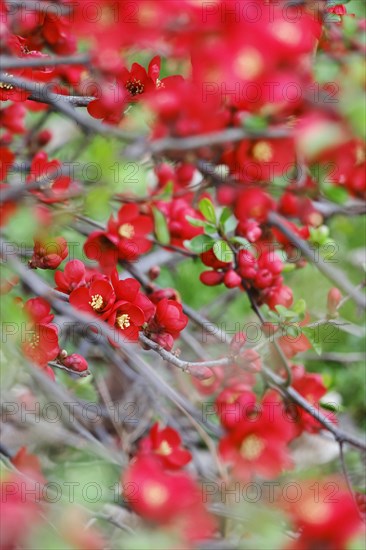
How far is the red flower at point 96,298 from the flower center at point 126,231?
21 centimetres

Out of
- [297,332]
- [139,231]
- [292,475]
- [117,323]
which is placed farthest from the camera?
[292,475]

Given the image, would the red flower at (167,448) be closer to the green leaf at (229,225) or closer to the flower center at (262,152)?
the green leaf at (229,225)

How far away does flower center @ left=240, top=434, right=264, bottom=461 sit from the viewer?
127 cm

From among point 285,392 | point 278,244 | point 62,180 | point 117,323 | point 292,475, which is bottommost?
point 292,475

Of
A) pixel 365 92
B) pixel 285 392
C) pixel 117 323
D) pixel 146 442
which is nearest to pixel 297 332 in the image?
pixel 285 392

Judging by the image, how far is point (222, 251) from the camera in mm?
1112

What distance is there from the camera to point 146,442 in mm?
1325

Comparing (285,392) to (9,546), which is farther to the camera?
(285,392)

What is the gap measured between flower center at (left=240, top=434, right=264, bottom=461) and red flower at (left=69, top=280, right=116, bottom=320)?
448 mm

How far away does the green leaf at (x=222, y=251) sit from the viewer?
3.63 ft

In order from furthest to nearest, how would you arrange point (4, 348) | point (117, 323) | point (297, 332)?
point (297, 332)
point (117, 323)
point (4, 348)

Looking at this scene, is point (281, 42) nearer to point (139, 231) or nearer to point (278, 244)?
point (139, 231)

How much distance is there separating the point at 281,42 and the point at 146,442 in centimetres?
87

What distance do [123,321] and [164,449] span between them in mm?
406
